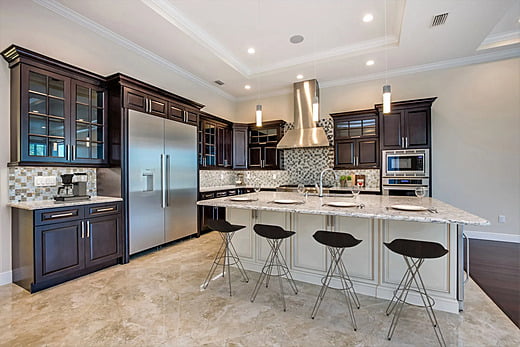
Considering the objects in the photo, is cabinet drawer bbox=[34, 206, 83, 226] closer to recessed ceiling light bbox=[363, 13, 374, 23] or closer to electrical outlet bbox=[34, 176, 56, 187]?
electrical outlet bbox=[34, 176, 56, 187]

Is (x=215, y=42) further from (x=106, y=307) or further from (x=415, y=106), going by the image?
(x=106, y=307)

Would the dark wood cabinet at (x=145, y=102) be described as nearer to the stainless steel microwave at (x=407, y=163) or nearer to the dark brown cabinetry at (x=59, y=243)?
the dark brown cabinetry at (x=59, y=243)

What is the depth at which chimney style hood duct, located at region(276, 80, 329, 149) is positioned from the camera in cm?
530

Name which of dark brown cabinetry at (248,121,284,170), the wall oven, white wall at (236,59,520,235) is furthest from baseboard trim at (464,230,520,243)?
dark brown cabinetry at (248,121,284,170)

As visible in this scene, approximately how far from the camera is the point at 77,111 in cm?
308

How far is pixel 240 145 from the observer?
6.16m

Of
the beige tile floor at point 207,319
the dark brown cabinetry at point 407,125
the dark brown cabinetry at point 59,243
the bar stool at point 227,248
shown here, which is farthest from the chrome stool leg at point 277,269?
the dark brown cabinetry at point 407,125

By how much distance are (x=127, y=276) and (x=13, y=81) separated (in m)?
2.56

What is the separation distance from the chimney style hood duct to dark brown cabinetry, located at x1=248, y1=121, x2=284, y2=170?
14.8 inches

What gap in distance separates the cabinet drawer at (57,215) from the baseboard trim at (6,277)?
0.84 m

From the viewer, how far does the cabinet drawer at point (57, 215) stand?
8.23 ft

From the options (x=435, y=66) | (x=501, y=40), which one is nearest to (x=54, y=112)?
(x=435, y=66)

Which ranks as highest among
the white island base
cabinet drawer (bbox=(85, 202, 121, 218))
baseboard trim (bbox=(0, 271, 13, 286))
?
cabinet drawer (bbox=(85, 202, 121, 218))

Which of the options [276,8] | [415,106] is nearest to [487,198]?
[415,106]
